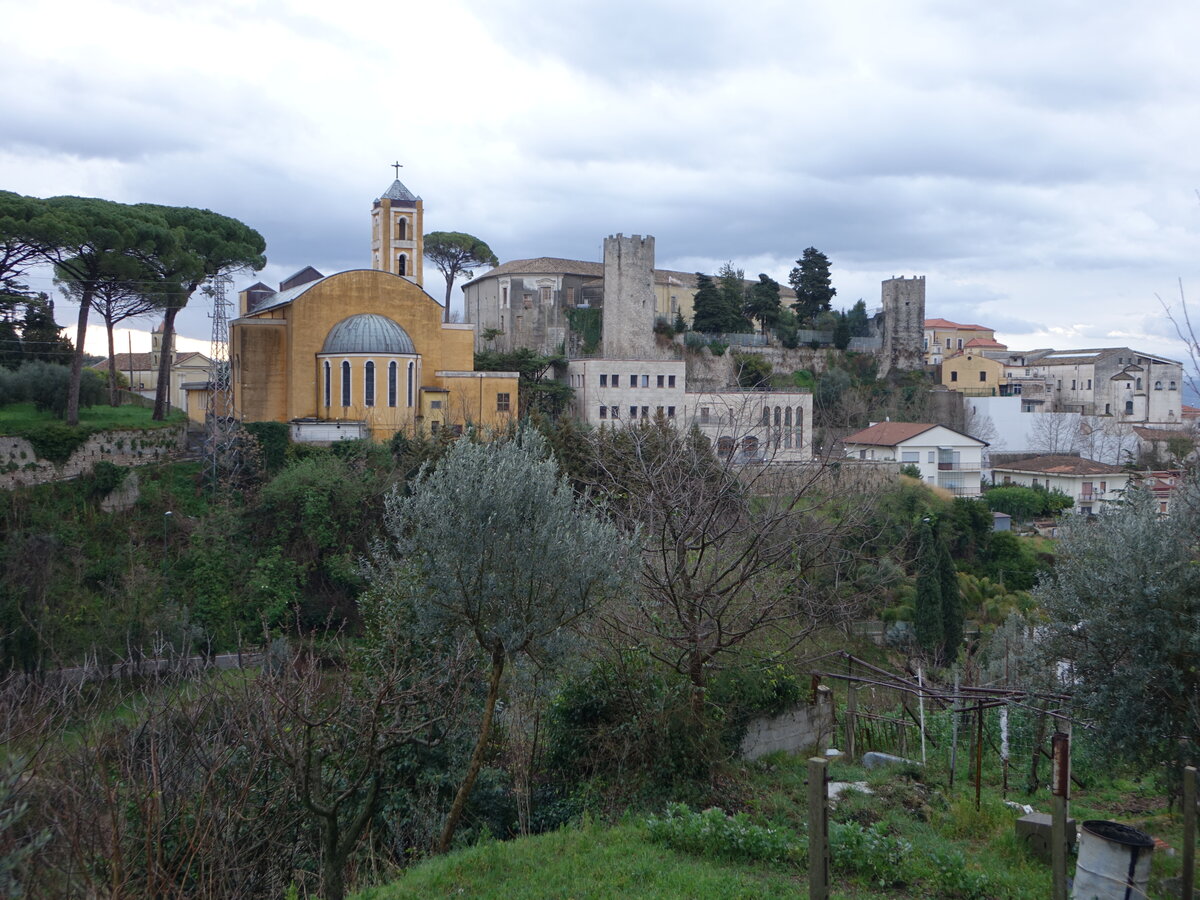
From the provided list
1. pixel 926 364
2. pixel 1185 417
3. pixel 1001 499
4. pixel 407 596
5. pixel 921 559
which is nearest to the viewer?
pixel 407 596

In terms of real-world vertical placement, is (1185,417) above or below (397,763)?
above

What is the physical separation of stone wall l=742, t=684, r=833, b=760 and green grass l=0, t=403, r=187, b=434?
77.4ft

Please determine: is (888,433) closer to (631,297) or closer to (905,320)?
(631,297)

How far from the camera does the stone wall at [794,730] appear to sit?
31.9 feet

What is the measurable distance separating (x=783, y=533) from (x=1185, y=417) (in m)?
45.3

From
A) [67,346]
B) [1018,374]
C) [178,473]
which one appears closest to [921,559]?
[178,473]

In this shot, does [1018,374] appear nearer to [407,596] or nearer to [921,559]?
[921,559]

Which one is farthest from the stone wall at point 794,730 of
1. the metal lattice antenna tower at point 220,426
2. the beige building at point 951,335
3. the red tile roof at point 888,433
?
the beige building at point 951,335

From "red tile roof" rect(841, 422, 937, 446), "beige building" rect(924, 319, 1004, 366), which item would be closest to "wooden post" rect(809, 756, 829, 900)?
"red tile roof" rect(841, 422, 937, 446)

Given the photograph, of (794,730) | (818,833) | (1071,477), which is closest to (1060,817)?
(818,833)

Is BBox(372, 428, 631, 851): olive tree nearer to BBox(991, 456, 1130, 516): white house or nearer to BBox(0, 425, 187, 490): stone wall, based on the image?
BBox(0, 425, 187, 490): stone wall

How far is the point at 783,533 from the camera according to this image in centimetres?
1020

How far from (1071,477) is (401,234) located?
2930 cm

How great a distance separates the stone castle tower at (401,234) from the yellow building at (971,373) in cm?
3210
